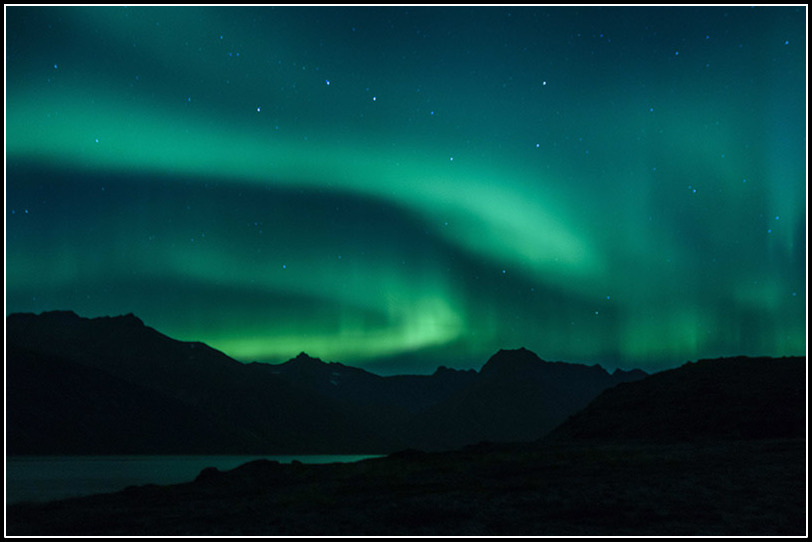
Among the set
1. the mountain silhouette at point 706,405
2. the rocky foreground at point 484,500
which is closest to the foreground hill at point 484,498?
the rocky foreground at point 484,500

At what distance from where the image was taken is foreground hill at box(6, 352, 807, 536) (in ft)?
105

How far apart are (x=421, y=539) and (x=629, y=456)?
37583 millimetres

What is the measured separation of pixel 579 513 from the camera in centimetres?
3428

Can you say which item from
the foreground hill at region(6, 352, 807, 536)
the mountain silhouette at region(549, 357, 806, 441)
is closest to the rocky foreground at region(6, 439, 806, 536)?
the foreground hill at region(6, 352, 807, 536)

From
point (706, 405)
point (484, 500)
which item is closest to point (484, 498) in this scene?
point (484, 500)

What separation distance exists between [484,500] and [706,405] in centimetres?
7098

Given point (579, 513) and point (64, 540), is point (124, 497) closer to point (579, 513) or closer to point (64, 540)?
point (64, 540)

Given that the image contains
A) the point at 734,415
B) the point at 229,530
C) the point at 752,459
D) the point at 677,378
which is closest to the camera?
the point at 229,530

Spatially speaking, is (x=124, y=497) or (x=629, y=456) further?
(x=629, y=456)

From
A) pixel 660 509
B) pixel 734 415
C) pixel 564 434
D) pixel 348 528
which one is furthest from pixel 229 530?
pixel 564 434

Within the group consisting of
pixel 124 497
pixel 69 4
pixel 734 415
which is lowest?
pixel 124 497

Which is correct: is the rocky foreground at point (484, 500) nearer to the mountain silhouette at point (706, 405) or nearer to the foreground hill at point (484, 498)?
the foreground hill at point (484, 498)

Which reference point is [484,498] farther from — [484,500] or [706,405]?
[706,405]

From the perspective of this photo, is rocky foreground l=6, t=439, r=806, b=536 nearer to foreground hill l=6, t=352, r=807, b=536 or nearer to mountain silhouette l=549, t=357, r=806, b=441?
foreground hill l=6, t=352, r=807, b=536
